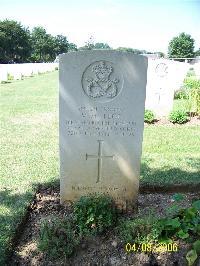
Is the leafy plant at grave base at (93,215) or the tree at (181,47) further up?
the tree at (181,47)

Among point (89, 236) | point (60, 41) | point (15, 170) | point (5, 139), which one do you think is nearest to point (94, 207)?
point (89, 236)

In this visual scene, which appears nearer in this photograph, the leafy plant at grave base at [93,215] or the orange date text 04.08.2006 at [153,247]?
the orange date text 04.08.2006 at [153,247]

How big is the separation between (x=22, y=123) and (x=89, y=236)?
627 centimetres

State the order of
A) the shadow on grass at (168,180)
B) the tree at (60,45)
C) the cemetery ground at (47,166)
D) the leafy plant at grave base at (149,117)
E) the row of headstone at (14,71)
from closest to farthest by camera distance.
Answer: the cemetery ground at (47,166), the shadow on grass at (168,180), the leafy plant at grave base at (149,117), the row of headstone at (14,71), the tree at (60,45)

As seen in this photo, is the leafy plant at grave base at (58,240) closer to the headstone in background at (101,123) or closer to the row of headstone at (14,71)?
the headstone in background at (101,123)

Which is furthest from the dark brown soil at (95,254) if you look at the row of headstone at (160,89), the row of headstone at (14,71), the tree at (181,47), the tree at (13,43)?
the tree at (181,47)

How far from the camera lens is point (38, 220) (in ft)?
14.4

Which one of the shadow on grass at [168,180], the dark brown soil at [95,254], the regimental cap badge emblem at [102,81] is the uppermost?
the regimental cap badge emblem at [102,81]

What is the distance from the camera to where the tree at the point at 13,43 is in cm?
7844

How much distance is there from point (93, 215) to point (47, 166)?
2.40 m

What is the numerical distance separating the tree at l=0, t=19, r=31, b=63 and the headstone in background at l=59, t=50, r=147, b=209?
2890 inches

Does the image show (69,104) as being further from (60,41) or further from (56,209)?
(60,41)

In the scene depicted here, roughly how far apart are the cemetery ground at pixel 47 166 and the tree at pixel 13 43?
69.2 metres

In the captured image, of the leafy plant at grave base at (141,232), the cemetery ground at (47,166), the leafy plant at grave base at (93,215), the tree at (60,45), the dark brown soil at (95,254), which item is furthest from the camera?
the tree at (60,45)
